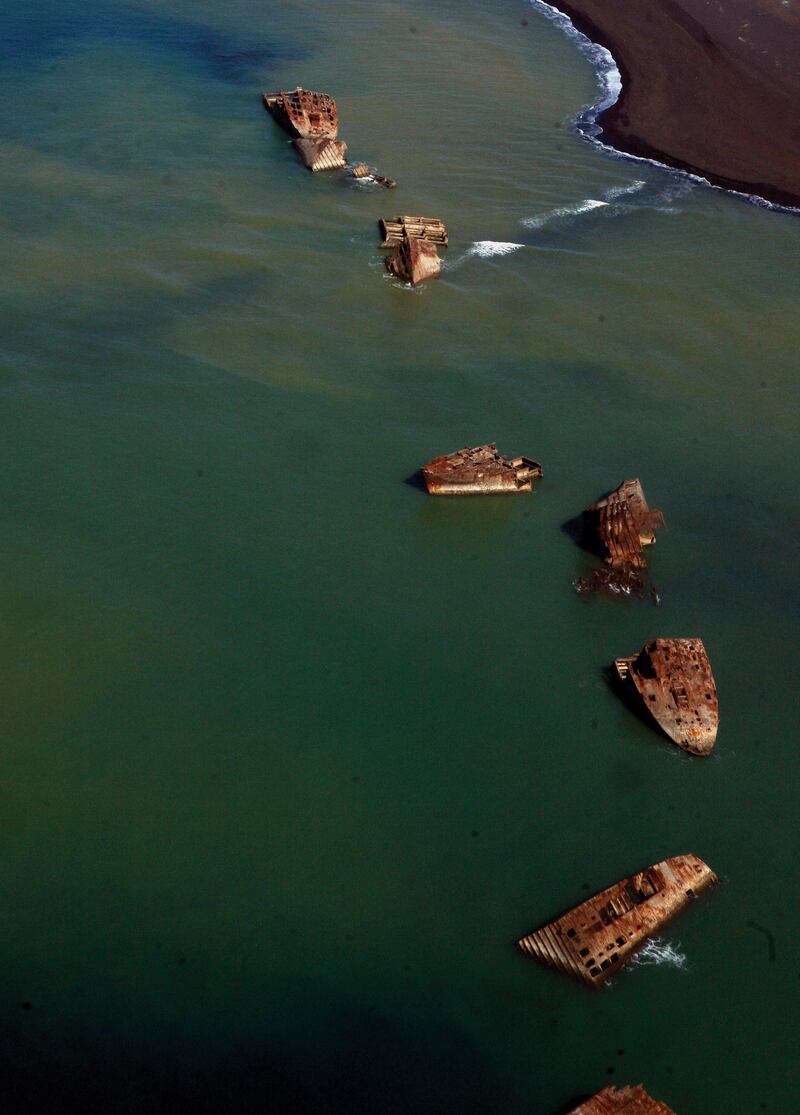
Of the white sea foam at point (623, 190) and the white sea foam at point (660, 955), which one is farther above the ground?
the white sea foam at point (623, 190)

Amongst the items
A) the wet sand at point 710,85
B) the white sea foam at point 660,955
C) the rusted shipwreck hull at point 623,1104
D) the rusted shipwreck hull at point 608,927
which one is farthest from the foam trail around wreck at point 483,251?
the rusted shipwreck hull at point 623,1104

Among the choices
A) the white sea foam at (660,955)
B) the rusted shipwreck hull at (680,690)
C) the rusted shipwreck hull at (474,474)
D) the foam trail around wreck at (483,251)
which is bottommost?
the white sea foam at (660,955)

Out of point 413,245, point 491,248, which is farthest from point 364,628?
Result: point 491,248

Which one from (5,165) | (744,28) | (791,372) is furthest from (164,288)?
(744,28)

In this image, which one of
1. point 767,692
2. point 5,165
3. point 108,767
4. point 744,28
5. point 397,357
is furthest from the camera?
point 744,28

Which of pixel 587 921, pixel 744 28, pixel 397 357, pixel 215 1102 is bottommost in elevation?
pixel 215 1102

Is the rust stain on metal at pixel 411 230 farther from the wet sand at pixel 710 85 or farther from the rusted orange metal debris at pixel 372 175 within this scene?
the wet sand at pixel 710 85

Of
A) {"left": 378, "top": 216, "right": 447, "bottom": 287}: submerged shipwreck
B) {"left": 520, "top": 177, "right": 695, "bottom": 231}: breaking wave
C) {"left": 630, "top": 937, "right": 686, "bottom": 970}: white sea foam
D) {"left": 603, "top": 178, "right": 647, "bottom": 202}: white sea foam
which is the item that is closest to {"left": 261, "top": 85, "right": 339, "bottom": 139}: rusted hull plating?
{"left": 378, "top": 216, "right": 447, "bottom": 287}: submerged shipwreck

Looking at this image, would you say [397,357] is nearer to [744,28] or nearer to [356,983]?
[356,983]
